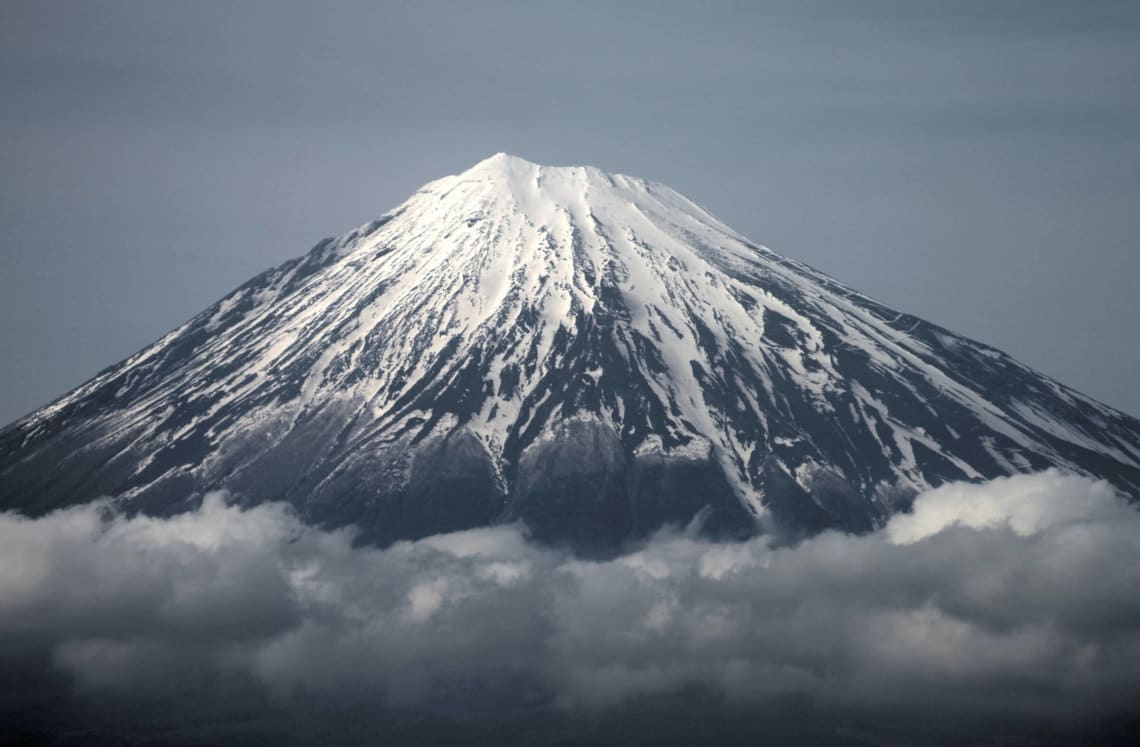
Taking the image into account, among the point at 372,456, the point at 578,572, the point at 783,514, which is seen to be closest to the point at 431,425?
the point at 372,456

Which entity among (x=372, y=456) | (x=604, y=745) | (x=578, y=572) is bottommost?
(x=604, y=745)

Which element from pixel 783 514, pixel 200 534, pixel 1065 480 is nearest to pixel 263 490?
pixel 200 534

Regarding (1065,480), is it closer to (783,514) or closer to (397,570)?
(783,514)

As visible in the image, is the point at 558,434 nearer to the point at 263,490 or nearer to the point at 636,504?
the point at 636,504

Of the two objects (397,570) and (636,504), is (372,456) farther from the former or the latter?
(636,504)

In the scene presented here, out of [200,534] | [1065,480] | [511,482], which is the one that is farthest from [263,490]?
[1065,480]

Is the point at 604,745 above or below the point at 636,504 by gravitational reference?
below

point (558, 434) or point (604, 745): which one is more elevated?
point (558, 434)
